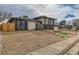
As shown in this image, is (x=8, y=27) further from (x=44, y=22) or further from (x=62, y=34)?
(x=62, y=34)

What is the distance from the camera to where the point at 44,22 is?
1.54 metres

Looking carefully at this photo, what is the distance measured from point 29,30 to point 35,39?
0.12 m

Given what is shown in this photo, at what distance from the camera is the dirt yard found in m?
1.46

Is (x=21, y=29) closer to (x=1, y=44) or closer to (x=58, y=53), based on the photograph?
(x=1, y=44)

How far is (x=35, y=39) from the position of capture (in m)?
1.50

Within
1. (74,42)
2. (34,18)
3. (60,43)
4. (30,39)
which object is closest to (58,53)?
(60,43)

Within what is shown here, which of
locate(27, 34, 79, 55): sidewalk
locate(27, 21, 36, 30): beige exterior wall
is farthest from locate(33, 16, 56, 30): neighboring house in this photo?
locate(27, 34, 79, 55): sidewalk

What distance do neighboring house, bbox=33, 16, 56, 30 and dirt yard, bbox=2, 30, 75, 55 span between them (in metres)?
0.06

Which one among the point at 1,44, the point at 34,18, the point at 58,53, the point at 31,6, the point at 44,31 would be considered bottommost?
the point at 58,53

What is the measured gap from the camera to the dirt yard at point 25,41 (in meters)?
1.46

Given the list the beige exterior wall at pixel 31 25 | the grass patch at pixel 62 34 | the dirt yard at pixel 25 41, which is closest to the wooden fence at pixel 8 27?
the dirt yard at pixel 25 41

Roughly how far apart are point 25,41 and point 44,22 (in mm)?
291

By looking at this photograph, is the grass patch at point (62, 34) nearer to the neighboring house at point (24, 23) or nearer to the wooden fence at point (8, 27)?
the neighboring house at point (24, 23)

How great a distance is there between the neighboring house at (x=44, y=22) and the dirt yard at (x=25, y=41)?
6cm
